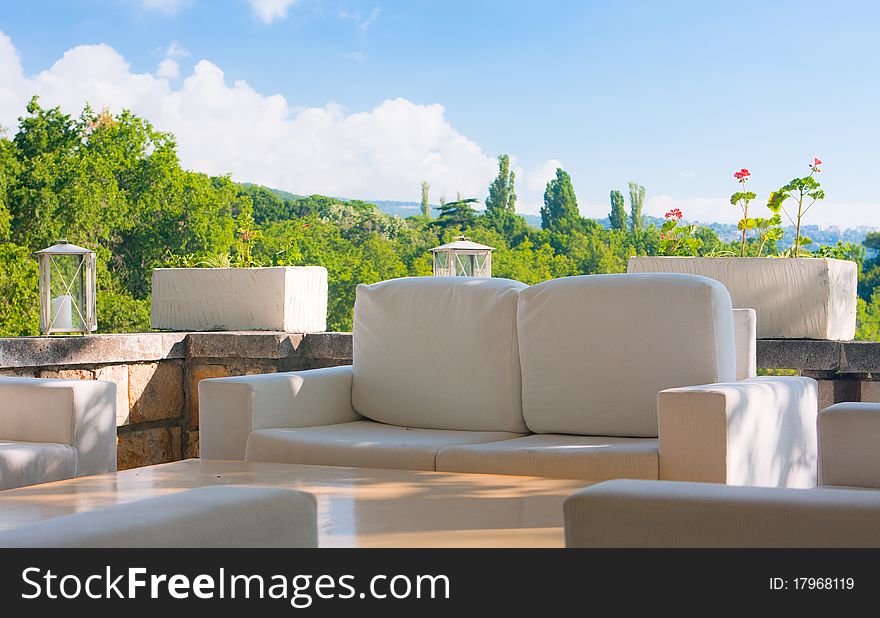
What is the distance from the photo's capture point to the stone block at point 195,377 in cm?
393

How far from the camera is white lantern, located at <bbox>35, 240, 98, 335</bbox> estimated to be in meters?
3.79

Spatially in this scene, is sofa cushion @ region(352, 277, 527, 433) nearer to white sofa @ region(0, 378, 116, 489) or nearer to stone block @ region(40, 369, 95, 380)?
white sofa @ region(0, 378, 116, 489)

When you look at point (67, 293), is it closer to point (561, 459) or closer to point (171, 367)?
point (171, 367)

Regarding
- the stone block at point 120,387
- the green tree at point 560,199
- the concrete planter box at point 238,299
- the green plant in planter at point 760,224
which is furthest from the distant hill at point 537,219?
the stone block at point 120,387

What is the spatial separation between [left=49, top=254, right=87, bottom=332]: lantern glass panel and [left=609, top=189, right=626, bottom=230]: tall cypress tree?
31.4 metres

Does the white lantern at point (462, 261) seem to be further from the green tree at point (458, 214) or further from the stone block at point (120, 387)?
the green tree at point (458, 214)

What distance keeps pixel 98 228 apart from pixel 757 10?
75.2 ft

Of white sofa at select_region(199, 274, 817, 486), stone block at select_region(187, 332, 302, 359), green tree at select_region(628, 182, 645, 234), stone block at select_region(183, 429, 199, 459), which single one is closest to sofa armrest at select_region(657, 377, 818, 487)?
white sofa at select_region(199, 274, 817, 486)

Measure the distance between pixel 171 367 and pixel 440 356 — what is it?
1.39m

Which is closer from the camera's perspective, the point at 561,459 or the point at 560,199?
the point at 561,459

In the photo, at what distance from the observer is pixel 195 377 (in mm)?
3939

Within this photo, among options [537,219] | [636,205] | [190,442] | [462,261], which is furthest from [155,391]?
[636,205]

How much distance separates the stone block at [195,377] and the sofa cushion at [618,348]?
1514 millimetres
